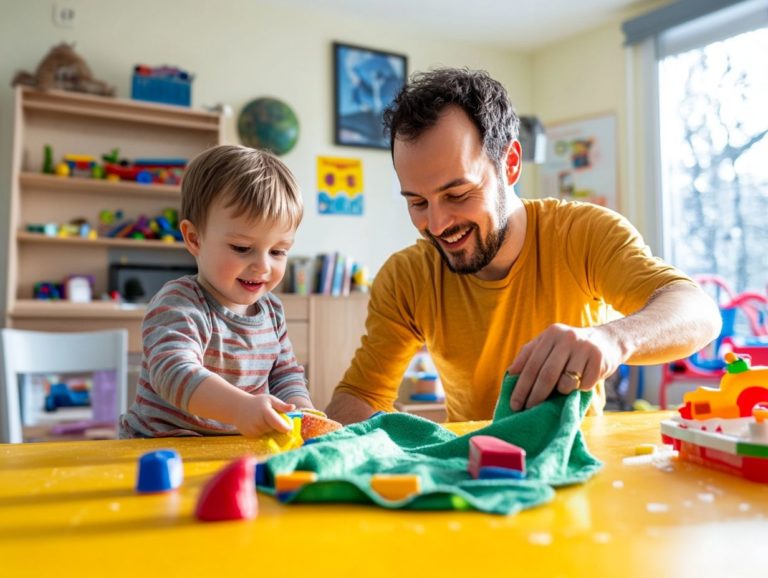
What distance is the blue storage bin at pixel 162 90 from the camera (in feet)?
11.6

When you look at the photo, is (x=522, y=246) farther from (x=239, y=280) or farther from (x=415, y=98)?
(x=239, y=280)

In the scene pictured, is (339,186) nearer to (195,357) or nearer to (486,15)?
(486,15)

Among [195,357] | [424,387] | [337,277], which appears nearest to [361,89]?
[337,277]

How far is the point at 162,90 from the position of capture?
357 centimetres

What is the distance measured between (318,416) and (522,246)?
Result: 72 cm

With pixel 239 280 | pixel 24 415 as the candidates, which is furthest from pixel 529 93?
pixel 239 280

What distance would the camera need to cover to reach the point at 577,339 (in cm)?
74

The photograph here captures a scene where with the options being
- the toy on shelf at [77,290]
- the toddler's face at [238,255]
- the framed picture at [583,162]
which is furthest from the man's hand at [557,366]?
the framed picture at [583,162]

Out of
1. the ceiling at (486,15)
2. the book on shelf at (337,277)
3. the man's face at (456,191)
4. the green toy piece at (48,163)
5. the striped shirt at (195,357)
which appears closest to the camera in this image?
the striped shirt at (195,357)

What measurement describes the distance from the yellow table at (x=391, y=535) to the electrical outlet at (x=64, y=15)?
3566 millimetres

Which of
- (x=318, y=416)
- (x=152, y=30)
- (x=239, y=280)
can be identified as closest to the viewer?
(x=318, y=416)

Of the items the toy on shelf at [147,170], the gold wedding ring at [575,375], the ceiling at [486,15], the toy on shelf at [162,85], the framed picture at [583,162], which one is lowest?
the gold wedding ring at [575,375]

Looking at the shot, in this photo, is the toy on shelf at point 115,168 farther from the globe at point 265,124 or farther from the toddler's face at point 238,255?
the toddler's face at point 238,255

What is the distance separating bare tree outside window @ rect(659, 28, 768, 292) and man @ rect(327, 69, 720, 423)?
2.66 metres
